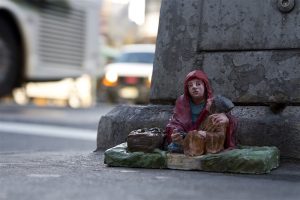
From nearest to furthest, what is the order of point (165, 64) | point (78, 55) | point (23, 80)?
point (165, 64)
point (23, 80)
point (78, 55)

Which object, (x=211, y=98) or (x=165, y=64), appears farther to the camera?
(x=165, y=64)

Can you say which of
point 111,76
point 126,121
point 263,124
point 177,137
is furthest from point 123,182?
point 111,76

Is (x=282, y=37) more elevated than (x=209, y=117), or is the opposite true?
(x=282, y=37)

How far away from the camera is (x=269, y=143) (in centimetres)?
338

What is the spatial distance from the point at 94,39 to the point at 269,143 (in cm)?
873

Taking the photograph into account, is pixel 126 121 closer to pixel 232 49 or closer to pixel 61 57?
pixel 232 49

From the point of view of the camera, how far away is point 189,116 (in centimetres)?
318

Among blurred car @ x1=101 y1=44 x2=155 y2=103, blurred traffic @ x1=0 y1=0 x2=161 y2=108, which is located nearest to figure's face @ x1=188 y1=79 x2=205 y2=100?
blurred traffic @ x1=0 y1=0 x2=161 y2=108

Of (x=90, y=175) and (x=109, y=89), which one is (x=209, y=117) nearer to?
(x=90, y=175)

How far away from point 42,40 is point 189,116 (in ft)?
23.8

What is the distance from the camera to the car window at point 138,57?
48.2 feet

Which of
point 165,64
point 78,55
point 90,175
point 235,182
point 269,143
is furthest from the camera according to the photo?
point 78,55

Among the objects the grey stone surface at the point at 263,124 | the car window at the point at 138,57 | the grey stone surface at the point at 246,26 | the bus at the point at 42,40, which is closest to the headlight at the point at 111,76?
the car window at the point at 138,57

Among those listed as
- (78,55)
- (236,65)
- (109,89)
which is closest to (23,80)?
(78,55)
